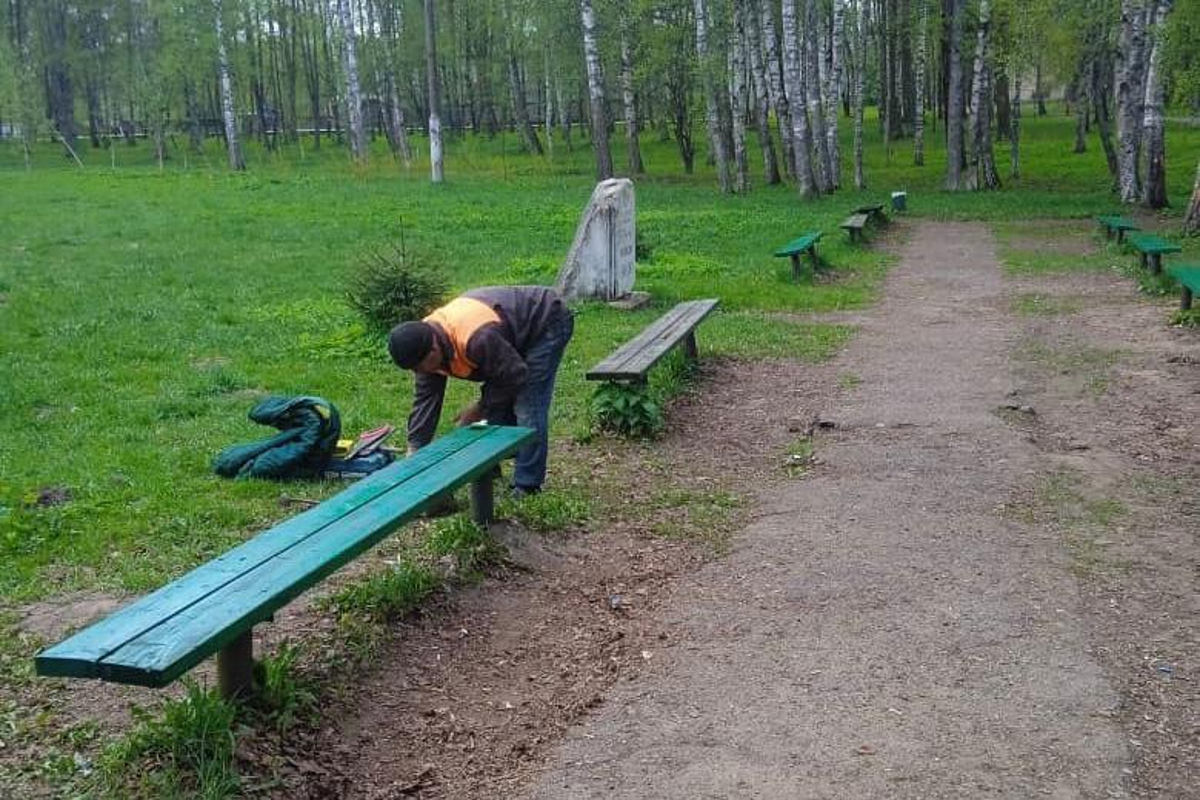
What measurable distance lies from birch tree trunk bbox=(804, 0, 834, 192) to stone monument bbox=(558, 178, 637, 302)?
52.4 feet

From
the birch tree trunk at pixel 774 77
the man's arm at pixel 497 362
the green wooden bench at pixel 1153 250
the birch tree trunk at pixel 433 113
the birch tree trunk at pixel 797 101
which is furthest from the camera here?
the birch tree trunk at pixel 433 113

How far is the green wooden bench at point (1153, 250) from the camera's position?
42.4 ft

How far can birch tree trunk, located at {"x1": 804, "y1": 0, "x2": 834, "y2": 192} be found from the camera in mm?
27062

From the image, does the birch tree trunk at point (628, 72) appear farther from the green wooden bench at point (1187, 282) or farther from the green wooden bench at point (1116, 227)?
the green wooden bench at point (1187, 282)

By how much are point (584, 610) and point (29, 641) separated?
2.03m

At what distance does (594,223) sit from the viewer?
11.5 meters

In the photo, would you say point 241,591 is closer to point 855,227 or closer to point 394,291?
point 394,291

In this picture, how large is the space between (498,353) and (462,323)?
0.20 m

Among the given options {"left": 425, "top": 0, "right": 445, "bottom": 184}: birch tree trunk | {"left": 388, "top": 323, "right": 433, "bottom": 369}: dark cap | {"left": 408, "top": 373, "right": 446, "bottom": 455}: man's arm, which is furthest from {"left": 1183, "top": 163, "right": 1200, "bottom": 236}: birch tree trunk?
{"left": 425, "top": 0, "right": 445, "bottom": 184}: birch tree trunk

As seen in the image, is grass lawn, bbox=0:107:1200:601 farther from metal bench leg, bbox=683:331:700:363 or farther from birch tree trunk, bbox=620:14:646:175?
birch tree trunk, bbox=620:14:646:175

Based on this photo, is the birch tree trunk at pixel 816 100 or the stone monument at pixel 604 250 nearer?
the stone monument at pixel 604 250

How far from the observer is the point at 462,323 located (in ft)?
17.0

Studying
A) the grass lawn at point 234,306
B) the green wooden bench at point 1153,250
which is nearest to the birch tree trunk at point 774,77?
the grass lawn at point 234,306

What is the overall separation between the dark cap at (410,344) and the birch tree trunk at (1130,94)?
19600 millimetres
